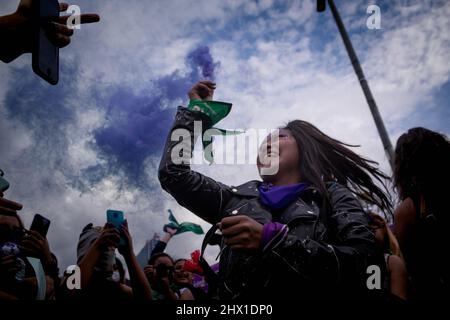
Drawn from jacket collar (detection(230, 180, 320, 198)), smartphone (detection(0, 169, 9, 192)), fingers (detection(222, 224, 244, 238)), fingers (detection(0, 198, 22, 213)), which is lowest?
fingers (detection(222, 224, 244, 238))

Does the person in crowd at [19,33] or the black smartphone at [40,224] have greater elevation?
the person in crowd at [19,33]

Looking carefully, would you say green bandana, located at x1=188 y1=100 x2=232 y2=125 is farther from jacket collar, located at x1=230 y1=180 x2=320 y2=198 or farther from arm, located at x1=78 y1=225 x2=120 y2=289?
arm, located at x1=78 y1=225 x2=120 y2=289

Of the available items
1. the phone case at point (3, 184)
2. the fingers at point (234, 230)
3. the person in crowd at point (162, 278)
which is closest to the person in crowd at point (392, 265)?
the fingers at point (234, 230)

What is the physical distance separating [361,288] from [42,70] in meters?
1.76

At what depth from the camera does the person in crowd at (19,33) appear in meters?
1.68

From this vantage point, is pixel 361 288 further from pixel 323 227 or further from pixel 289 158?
pixel 289 158

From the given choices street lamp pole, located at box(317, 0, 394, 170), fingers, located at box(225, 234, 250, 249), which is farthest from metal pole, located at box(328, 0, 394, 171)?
fingers, located at box(225, 234, 250, 249)

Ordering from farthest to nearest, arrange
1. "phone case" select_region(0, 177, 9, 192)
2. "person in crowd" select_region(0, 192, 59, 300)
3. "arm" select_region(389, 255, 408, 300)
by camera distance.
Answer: "arm" select_region(389, 255, 408, 300)
"person in crowd" select_region(0, 192, 59, 300)
"phone case" select_region(0, 177, 9, 192)

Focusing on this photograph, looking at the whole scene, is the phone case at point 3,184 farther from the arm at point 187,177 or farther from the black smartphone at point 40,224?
the arm at point 187,177

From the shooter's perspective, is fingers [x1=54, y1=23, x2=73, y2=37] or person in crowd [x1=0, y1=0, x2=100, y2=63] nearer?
fingers [x1=54, y1=23, x2=73, y2=37]

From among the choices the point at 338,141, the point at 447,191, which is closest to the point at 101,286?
the point at 338,141

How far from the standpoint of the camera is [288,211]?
6.01 feet

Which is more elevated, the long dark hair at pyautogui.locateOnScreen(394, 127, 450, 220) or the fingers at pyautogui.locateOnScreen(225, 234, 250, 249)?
the long dark hair at pyautogui.locateOnScreen(394, 127, 450, 220)

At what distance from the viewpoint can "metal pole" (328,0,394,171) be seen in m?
5.34
